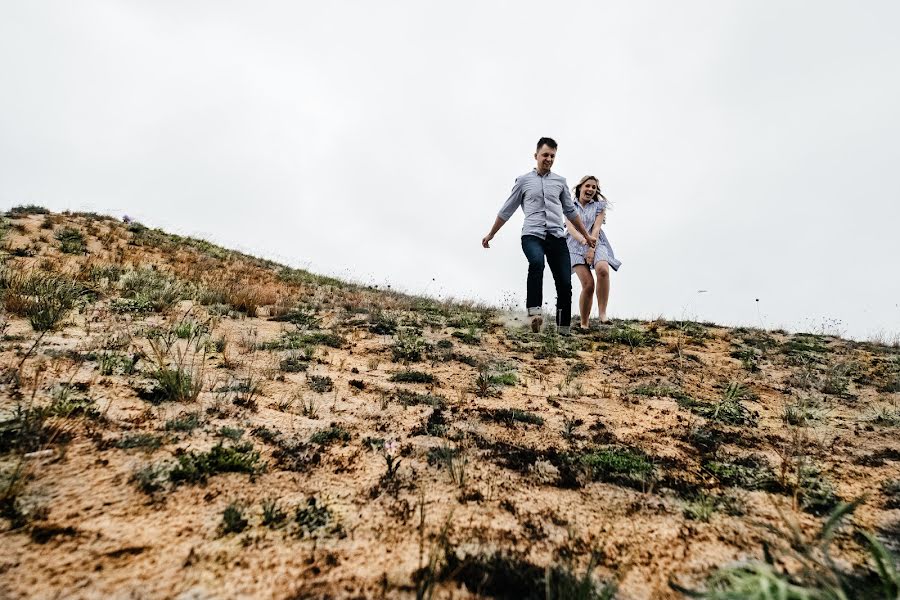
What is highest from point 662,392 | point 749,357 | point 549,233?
point 549,233

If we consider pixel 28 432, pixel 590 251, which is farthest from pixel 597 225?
pixel 28 432

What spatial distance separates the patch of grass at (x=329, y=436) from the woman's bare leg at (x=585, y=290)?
5542 millimetres

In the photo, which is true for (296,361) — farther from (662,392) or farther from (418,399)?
(662,392)

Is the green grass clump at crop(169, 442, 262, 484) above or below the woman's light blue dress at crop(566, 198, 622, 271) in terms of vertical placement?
below

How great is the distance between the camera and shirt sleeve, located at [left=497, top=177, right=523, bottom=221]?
22.3ft

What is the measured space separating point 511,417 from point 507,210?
162 inches

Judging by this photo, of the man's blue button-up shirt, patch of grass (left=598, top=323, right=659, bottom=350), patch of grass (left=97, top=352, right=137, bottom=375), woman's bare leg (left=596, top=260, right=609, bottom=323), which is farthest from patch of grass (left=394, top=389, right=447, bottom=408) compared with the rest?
woman's bare leg (left=596, top=260, right=609, bottom=323)

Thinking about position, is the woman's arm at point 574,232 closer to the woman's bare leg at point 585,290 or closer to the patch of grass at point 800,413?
the woman's bare leg at point 585,290

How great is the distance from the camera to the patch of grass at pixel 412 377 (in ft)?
14.1

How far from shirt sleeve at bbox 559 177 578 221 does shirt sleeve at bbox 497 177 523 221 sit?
24.1 inches

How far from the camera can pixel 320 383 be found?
3846mm

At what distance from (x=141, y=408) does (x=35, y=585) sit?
60.7 inches

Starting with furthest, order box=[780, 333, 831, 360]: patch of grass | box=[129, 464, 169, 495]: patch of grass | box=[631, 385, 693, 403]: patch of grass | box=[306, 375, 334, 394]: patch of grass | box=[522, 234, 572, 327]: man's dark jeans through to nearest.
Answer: box=[780, 333, 831, 360]: patch of grass
box=[522, 234, 572, 327]: man's dark jeans
box=[631, 385, 693, 403]: patch of grass
box=[306, 375, 334, 394]: patch of grass
box=[129, 464, 169, 495]: patch of grass

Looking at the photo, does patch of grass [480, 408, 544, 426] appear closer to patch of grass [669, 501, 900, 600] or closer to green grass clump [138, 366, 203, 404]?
Result: patch of grass [669, 501, 900, 600]
